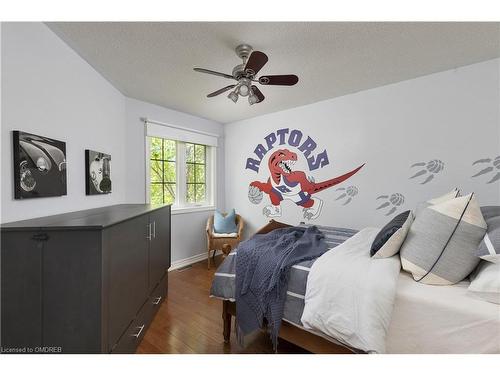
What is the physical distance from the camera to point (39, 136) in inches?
59.1

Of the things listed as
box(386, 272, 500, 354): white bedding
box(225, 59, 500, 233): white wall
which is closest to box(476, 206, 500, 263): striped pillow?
box(386, 272, 500, 354): white bedding

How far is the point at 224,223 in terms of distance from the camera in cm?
362

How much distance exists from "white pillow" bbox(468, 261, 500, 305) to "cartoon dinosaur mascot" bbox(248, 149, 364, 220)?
1.90m

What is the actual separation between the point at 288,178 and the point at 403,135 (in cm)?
151

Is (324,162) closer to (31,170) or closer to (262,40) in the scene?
(262,40)

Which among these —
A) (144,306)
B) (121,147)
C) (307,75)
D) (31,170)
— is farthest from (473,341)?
(121,147)

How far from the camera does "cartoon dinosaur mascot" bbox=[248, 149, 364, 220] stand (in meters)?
3.18

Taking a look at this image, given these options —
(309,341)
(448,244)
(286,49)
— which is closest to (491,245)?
(448,244)

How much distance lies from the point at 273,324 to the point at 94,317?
3.34 ft

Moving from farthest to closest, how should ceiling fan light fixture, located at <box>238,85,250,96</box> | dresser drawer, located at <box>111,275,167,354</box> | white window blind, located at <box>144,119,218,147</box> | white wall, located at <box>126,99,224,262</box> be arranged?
white window blind, located at <box>144,119,218,147</box>, white wall, located at <box>126,99,224,262</box>, ceiling fan light fixture, located at <box>238,85,250,96</box>, dresser drawer, located at <box>111,275,167,354</box>

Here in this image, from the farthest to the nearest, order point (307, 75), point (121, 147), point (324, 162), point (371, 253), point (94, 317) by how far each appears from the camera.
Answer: point (324, 162)
point (121, 147)
point (307, 75)
point (371, 253)
point (94, 317)

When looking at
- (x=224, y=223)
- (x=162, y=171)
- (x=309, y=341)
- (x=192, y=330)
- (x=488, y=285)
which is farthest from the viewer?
(x=224, y=223)

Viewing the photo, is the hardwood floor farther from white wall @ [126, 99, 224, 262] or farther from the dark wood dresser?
white wall @ [126, 99, 224, 262]

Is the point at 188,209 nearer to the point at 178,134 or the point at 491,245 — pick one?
the point at 178,134
